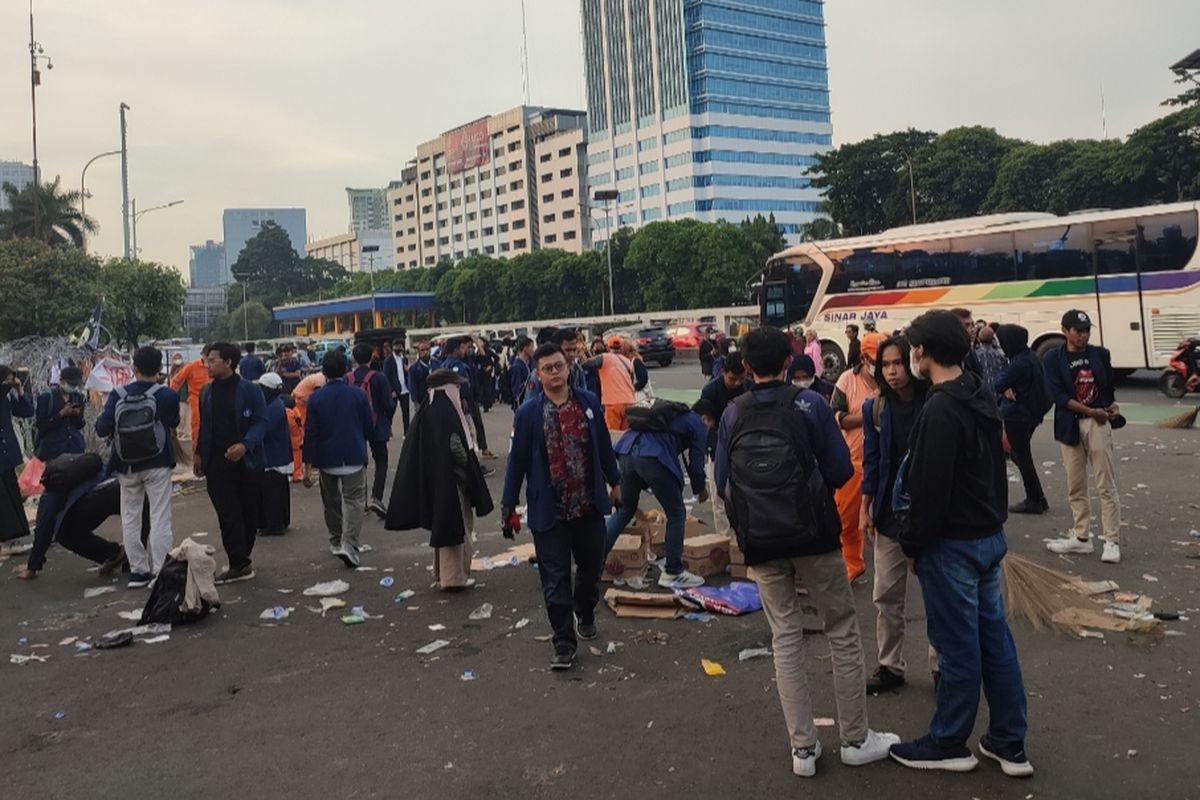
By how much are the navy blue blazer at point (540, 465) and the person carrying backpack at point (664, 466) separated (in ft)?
2.87

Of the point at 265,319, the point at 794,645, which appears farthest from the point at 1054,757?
the point at 265,319

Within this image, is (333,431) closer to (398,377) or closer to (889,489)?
(889,489)

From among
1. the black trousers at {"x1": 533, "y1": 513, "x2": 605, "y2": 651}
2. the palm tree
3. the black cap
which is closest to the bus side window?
the black cap

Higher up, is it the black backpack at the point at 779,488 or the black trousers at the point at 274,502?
the black backpack at the point at 779,488

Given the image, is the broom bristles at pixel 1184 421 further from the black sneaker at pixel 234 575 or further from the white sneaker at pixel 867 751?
the black sneaker at pixel 234 575

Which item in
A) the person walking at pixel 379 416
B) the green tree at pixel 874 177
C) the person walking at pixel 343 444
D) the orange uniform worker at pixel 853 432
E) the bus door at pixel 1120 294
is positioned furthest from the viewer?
the green tree at pixel 874 177

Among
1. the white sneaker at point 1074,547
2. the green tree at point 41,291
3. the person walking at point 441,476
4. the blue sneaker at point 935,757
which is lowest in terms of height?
the blue sneaker at point 935,757

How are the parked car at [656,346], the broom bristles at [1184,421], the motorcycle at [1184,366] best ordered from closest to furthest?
the broom bristles at [1184,421]
the motorcycle at [1184,366]
the parked car at [656,346]

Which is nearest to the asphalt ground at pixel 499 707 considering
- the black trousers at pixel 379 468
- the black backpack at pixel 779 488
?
the black backpack at pixel 779 488

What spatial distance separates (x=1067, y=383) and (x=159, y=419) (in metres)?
6.68

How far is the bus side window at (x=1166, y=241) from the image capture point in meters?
18.1

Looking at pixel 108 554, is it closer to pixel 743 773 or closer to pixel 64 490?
pixel 64 490

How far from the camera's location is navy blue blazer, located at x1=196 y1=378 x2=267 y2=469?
7.16 metres

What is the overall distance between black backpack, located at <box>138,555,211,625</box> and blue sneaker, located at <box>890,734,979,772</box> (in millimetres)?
4637
